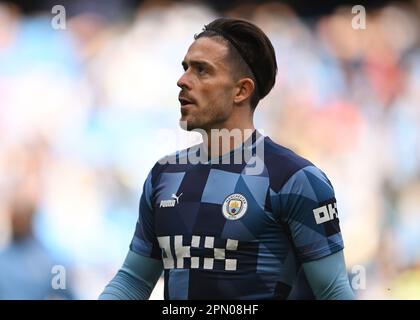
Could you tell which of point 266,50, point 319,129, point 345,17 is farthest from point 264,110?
point 266,50

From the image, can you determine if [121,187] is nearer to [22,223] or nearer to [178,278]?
[22,223]

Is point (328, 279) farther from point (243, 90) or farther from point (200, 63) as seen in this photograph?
point (200, 63)

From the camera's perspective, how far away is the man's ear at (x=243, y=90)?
2.53 metres

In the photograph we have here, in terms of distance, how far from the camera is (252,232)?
232cm

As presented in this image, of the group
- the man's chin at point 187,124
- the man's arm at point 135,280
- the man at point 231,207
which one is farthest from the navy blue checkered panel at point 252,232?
the man's chin at point 187,124

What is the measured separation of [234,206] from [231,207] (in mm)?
12

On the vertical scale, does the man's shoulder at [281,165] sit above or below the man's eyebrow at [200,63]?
below

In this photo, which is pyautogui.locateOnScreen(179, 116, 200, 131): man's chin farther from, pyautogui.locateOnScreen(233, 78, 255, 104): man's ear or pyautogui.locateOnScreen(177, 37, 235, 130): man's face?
pyautogui.locateOnScreen(233, 78, 255, 104): man's ear

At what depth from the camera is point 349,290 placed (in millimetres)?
2266

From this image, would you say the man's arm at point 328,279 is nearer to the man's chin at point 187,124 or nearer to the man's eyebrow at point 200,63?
the man's chin at point 187,124

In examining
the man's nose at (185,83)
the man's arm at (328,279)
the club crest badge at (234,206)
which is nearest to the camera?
the man's arm at (328,279)

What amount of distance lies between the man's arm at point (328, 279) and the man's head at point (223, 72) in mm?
597

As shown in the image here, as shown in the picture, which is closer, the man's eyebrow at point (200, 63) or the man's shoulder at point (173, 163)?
the man's eyebrow at point (200, 63)

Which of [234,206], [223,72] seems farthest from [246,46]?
[234,206]
